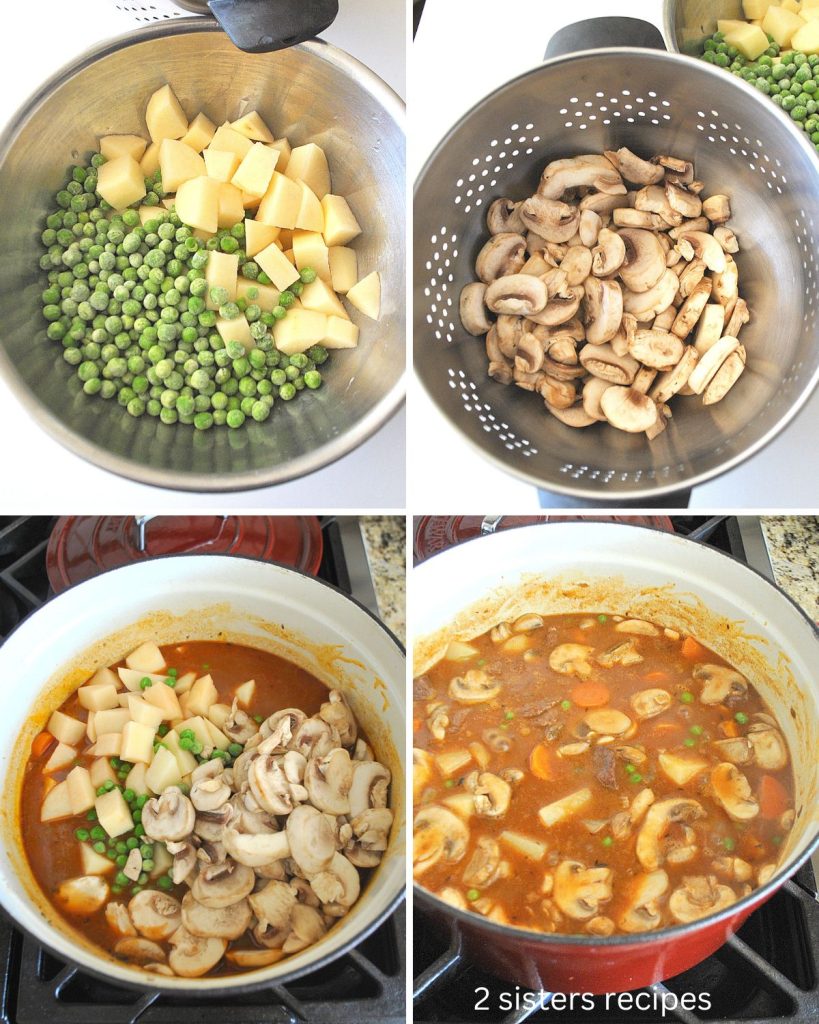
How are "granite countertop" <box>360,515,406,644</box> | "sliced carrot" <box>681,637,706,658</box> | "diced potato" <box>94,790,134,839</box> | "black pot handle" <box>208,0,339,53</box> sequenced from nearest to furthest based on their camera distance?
"black pot handle" <box>208,0,339,53</box>
"diced potato" <box>94,790,134,839</box>
"sliced carrot" <box>681,637,706,658</box>
"granite countertop" <box>360,515,406,644</box>

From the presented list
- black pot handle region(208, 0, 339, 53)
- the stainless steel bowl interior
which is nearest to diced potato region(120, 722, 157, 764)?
the stainless steel bowl interior

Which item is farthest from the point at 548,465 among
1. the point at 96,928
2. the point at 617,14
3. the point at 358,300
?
the point at 96,928

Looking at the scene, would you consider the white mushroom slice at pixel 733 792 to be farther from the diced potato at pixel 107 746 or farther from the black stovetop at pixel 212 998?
the diced potato at pixel 107 746

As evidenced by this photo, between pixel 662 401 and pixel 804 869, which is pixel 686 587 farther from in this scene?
pixel 804 869

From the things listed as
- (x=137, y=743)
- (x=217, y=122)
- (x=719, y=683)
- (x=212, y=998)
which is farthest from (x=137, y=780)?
(x=217, y=122)

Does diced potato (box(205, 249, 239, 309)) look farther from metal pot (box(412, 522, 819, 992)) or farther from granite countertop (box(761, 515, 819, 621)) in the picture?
granite countertop (box(761, 515, 819, 621))
